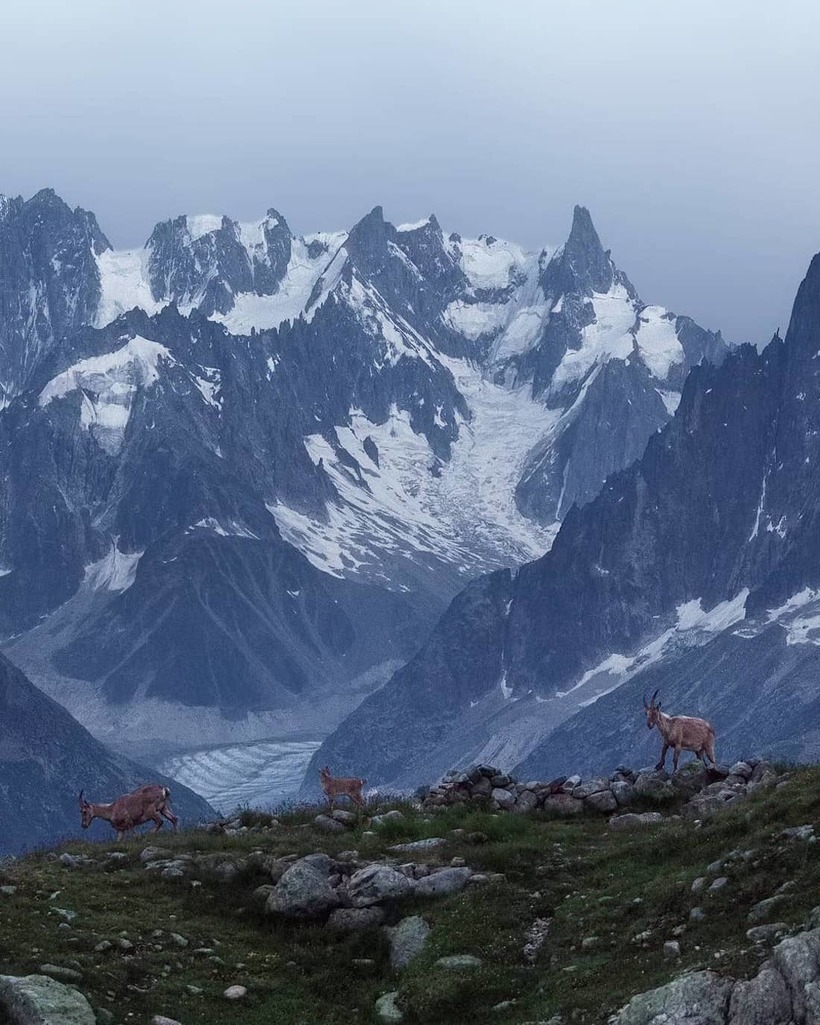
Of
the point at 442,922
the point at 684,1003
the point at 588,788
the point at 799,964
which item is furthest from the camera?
the point at 588,788

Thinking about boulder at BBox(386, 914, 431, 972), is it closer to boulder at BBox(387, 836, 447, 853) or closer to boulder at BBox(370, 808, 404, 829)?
boulder at BBox(387, 836, 447, 853)

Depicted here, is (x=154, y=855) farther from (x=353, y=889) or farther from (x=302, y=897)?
(x=353, y=889)

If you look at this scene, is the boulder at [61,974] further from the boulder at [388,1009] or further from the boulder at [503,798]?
the boulder at [503,798]

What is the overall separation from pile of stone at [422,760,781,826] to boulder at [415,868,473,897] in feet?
30.0

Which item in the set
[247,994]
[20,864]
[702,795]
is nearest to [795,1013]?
[247,994]

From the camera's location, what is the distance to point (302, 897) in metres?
41.8

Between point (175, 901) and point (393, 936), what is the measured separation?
20.5 ft

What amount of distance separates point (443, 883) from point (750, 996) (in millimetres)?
13844

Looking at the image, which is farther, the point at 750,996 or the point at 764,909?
the point at 764,909

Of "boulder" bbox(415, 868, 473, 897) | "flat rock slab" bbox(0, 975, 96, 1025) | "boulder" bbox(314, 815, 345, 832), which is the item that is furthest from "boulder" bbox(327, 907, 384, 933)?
"boulder" bbox(314, 815, 345, 832)

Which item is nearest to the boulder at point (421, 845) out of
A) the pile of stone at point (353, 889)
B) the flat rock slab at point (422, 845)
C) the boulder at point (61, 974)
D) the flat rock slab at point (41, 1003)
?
the flat rock slab at point (422, 845)

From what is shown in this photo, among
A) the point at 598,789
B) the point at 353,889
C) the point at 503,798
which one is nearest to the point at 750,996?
the point at 353,889

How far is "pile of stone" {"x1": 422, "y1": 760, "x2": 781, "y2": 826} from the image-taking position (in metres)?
52.4

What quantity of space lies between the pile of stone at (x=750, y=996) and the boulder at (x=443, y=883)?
1127 centimetres
